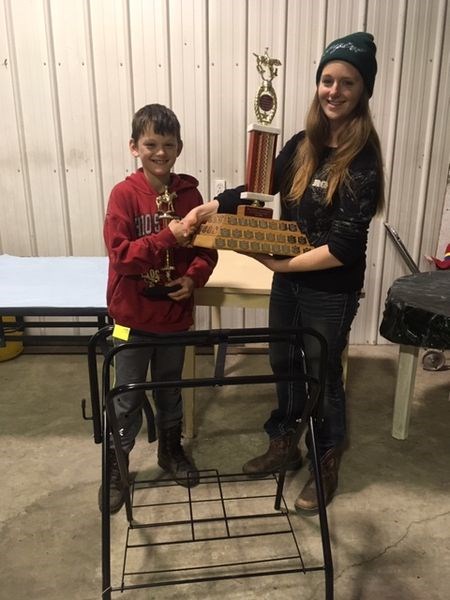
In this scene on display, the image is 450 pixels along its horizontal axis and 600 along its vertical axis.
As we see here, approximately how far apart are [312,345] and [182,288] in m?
0.46

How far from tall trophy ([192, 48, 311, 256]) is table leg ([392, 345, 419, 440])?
2.88 ft

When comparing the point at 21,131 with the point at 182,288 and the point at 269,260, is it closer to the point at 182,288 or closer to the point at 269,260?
the point at 182,288

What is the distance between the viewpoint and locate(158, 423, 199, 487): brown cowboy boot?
6.00 feet

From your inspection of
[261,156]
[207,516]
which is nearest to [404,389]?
[207,516]

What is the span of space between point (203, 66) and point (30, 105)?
96 cm

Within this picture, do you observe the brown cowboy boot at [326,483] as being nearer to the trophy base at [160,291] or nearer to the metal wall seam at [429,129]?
the trophy base at [160,291]

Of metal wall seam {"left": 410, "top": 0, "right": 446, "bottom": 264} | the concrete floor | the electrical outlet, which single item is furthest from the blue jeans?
metal wall seam {"left": 410, "top": 0, "right": 446, "bottom": 264}

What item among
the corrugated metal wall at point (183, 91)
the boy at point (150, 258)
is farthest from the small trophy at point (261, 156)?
the corrugated metal wall at point (183, 91)

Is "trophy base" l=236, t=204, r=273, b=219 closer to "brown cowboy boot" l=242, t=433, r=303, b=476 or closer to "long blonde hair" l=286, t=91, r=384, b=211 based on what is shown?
"long blonde hair" l=286, t=91, r=384, b=211

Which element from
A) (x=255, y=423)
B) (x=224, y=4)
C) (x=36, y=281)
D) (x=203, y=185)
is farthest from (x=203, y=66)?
(x=255, y=423)

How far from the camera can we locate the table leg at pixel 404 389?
2006 mm

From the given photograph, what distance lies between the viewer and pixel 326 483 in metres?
1.73

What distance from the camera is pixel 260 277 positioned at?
209 cm

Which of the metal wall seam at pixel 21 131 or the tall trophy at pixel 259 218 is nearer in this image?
the tall trophy at pixel 259 218
